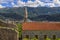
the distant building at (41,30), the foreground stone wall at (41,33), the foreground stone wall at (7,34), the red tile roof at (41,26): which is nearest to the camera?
the foreground stone wall at (7,34)

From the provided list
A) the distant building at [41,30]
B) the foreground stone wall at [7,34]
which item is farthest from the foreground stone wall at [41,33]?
the foreground stone wall at [7,34]

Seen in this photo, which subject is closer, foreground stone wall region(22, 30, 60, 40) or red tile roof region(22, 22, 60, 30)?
foreground stone wall region(22, 30, 60, 40)

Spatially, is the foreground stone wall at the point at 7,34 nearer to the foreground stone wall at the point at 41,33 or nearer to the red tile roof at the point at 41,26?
the foreground stone wall at the point at 41,33

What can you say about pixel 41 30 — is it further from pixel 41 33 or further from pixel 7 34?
pixel 7 34

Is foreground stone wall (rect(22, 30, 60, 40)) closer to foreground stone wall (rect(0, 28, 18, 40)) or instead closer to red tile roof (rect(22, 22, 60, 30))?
red tile roof (rect(22, 22, 60, 30))

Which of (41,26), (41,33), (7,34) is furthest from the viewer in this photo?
(41,26)

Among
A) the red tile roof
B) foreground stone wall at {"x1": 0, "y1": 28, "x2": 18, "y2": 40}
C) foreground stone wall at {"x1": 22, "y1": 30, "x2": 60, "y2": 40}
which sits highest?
foreground stone wall at {"x1": 0, "y1": 28, "x2": 18, "y2": 40}

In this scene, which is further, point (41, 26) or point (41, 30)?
point (41, 26)

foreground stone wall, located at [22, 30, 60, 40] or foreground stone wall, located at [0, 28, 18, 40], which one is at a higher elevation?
foreground stone wall, located at [0, 28, 18, 40]

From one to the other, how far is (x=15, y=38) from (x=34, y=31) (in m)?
41.5

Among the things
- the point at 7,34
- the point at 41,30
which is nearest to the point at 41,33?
the point at 41,30

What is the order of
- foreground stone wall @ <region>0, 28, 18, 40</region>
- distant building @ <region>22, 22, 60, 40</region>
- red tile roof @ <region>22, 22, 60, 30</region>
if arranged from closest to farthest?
foreground stone wall @ <region>0, 28, 18, 40</region>
distant building @ <region>22, 22, 60, 40</region>
red tile roof @ <region>22, 22, 60, 30</region>

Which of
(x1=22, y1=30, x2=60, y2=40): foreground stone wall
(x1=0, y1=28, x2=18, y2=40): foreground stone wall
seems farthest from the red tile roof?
(x1=0, y1=28, x2=18, y2=40): foreground stone wall

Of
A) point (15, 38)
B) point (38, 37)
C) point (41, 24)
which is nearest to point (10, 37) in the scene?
point (15, 38)
